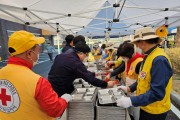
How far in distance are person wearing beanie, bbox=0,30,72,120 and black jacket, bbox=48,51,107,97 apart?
0.95 metres

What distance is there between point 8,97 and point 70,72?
1.10 meters

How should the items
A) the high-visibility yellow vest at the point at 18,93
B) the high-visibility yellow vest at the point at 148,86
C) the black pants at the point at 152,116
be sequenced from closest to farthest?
the high-visibility yellow vest at the point at 18,93 → the high-visibility yellow vest at the point at 148,86 → the black pants at the point at 152,116

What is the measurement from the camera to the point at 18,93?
134cm

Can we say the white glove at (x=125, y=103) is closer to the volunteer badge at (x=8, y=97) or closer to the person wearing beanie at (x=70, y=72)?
the person wearing beanie at (x=70, y=72)

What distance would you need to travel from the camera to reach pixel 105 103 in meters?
1.88

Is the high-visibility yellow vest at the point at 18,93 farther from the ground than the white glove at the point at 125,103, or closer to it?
farther from the ground

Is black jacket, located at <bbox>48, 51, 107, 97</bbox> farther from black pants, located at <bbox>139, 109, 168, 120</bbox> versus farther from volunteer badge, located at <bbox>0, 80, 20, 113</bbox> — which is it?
volunteer badge, located at <bbox>0, 80, 20, 113</bbox>

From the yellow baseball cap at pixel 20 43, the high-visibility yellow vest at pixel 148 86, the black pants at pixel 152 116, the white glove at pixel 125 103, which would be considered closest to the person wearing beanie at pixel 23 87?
the yellow baseball cap at pixel 20 43

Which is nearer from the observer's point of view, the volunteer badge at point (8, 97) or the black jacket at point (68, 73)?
the volunteer badge at point (8, 97)

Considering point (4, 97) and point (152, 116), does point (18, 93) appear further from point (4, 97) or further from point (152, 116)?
point (152, 116)

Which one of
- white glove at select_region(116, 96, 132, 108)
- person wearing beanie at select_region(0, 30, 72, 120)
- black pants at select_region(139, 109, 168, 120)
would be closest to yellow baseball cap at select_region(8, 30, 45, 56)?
person wearing beanie at select_region(0, 30, 72, 120)

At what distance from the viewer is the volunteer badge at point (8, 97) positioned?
53.4 inches

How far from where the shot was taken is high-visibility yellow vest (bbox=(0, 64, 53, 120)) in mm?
1321

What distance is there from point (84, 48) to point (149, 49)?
97cm
